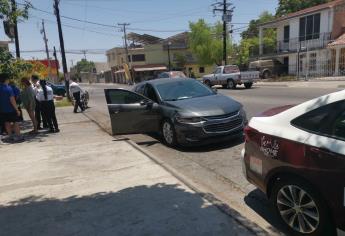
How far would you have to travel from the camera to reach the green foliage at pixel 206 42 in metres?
58.1

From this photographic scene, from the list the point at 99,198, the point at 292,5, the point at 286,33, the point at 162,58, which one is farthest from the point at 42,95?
the point at 162,58

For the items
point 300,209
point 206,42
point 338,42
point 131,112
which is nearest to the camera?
point 300,209

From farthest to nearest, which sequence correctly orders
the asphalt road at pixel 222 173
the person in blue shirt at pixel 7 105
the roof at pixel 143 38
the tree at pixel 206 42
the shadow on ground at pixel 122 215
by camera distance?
the roof at pixel 143 38
the tree at pixel 206 42
the person in blue shirt at pixel 7 105
the asphalt road at pixel 222 173
the shadow on ground at pixel 122 215

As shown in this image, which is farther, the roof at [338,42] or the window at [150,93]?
the roof at [338,42]

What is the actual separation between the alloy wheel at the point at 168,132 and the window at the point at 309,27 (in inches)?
1174

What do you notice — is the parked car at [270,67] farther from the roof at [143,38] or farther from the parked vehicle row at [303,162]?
the roof at [143,38]

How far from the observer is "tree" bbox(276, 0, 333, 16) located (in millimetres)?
54625

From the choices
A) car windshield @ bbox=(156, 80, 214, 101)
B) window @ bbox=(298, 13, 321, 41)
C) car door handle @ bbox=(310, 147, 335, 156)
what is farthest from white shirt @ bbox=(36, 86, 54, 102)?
window @ bbox=(298, 13, 321, 41)

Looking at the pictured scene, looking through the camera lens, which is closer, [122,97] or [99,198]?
[99,198]

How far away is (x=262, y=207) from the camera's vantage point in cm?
457

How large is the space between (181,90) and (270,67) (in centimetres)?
3177

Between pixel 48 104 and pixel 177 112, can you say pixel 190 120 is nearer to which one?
pixel 177 112

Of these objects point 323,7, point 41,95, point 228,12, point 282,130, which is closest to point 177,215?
point 282,130

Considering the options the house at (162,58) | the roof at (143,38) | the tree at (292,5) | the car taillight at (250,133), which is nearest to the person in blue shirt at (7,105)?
the car taillight at (250,133)
